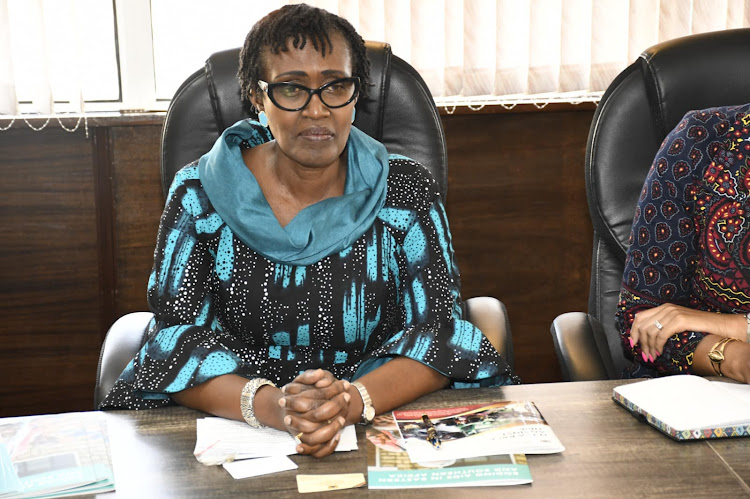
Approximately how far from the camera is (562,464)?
1073mm

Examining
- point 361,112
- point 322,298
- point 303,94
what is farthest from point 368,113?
point 322,298

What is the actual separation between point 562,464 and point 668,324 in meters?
0.59

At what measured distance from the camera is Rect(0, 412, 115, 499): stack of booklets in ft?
3.33

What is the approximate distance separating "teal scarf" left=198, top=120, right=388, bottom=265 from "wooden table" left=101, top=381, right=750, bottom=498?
37 centimetres

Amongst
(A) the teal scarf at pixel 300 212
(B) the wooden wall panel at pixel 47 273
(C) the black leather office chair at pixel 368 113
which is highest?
(C) the black leather office chair at pixel 368 113

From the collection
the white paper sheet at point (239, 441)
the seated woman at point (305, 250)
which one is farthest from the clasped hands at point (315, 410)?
the seated woman at point (305, 250)

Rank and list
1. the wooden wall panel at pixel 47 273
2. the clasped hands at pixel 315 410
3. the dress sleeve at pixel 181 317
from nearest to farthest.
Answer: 1. the clasped hands at pixel 315 410
2. the dress sleeve at pixel 181 317
3. the wooden wall panel at pixel 47 273

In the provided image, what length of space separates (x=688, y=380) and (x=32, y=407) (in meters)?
2.03

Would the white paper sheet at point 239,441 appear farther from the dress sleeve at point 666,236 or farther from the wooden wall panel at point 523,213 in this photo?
the wooden wall panel at point 523,213

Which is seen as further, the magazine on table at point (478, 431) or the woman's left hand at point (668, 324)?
the woman's left hand at point (668, 324)

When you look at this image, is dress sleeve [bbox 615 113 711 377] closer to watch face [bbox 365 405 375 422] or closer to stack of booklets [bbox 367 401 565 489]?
stack of booklets [bbox 367 401 565 489]

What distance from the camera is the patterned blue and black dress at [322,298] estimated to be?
144 centimetres

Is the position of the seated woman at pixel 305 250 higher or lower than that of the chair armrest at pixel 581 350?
higher

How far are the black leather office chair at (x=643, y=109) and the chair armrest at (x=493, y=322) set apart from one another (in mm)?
300
